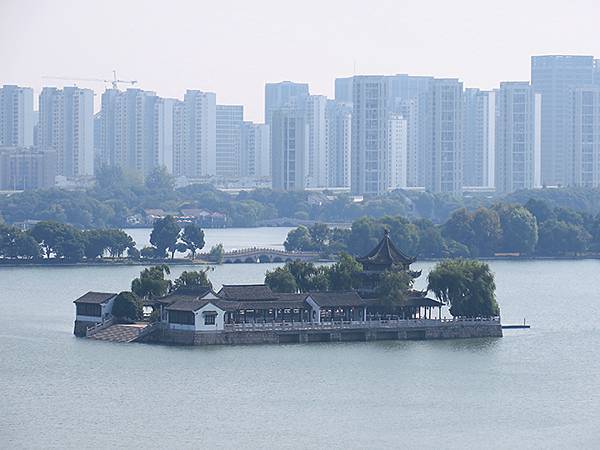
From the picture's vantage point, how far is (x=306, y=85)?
157250 millimetres

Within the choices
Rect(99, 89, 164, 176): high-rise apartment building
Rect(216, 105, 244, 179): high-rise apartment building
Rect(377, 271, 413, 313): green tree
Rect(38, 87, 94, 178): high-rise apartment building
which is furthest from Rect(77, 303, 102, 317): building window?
Rect(216, 105, 244, 179): high-rise apartment building

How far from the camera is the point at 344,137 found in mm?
124688

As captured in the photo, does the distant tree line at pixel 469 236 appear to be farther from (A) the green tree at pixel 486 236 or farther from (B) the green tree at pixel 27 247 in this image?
(B) the green tree at pixel 27 247

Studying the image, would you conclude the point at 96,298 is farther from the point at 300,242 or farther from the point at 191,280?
the point at 300,242

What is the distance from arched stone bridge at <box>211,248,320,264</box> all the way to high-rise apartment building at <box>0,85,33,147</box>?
7418 centimetres

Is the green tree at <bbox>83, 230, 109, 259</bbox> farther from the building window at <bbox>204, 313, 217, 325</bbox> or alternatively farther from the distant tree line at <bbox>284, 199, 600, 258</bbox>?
the building window at <bbox>204, 313, 217, 325</bbox>

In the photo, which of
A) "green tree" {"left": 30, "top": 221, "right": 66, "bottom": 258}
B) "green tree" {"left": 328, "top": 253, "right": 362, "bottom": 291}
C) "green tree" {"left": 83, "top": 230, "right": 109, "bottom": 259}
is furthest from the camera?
"green tree" {"left": 83, "top": 230, "right": 109, "bottom": 259}

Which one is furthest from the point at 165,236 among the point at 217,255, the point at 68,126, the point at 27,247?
the point at 68,126

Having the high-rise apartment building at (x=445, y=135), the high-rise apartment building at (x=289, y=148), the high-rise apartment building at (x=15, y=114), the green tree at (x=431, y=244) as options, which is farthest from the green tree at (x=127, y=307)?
the high-rise apartment building at (x=15, y=114)

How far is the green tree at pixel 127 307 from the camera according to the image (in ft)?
119

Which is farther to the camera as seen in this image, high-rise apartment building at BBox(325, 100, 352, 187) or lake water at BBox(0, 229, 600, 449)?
high-rise apartment building at BBox(325, 100, 352, 187)

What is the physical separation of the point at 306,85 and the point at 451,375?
126027 mm

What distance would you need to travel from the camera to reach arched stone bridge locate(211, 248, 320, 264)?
2295 inches

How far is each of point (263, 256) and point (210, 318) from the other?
23641mm
